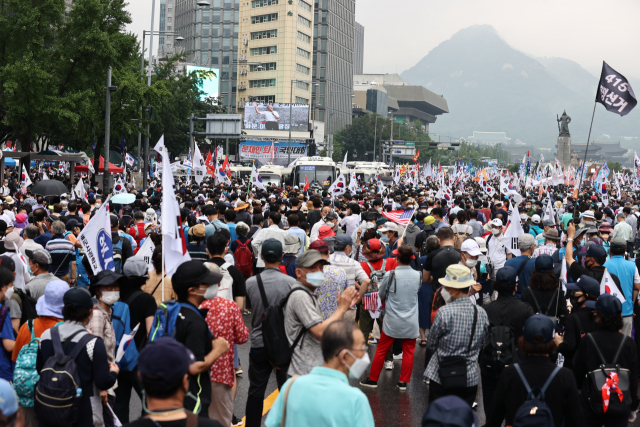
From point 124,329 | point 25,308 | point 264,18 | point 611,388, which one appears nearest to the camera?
point 611,388

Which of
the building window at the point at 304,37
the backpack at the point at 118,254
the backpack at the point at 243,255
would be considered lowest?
the backpack at the point at 243,255

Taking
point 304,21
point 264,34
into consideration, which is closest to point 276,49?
point 264,34

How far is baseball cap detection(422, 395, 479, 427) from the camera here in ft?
9.14

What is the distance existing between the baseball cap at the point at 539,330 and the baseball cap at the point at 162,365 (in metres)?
2.36

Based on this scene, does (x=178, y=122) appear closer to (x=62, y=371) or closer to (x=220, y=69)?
(x=62, y=371)

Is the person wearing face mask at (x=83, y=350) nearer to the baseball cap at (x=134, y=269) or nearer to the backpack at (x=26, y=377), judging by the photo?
the backpack at (x=26, y=377)

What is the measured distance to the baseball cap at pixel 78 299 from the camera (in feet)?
14.7

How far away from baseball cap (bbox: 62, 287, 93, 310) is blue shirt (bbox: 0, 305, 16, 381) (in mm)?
949

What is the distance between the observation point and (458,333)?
5434 mm

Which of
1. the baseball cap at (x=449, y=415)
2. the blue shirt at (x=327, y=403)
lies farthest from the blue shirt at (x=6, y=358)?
the baseball cap at (x=449, y=415)

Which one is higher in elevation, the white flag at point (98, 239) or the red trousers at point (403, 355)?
the white flag at point (98, 239)

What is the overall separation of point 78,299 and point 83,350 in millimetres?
335

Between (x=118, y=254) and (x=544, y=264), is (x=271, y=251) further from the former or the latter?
(x=118, y=254)

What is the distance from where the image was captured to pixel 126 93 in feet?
96.4
